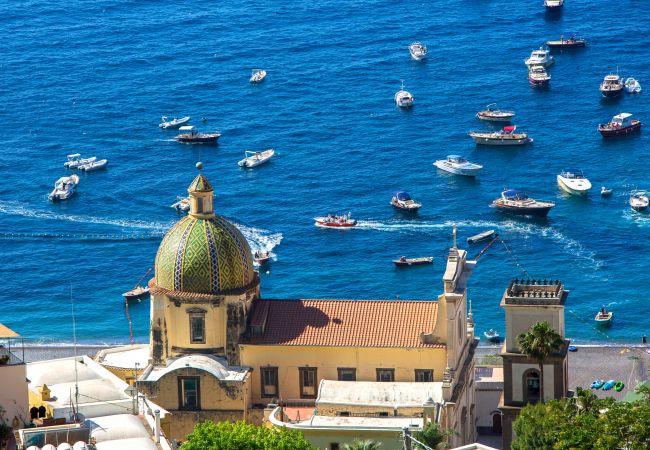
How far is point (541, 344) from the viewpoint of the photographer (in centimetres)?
12425

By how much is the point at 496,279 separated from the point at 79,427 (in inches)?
3871

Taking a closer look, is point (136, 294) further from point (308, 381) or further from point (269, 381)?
point (308, 381)

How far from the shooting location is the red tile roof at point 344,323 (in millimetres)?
127938

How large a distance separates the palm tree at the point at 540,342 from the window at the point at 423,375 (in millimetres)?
6441

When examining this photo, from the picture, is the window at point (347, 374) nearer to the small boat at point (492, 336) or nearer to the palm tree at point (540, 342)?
the palm tree at point (540, 342)

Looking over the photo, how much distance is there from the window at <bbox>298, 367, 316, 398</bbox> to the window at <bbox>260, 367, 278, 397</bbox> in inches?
66.5

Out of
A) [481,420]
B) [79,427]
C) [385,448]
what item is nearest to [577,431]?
[385,448]

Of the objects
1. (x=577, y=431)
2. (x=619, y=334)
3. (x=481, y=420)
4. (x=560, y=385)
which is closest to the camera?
(x=577, y=431)

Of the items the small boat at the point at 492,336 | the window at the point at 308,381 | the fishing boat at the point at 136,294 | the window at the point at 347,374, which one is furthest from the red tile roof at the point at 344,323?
the fishing boat at the point at 136,294

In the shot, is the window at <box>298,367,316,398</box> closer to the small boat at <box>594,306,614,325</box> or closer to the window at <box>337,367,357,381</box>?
the window at <box>337,367,357,381</box>

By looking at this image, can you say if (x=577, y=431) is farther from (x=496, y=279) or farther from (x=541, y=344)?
(x=496, y=279)

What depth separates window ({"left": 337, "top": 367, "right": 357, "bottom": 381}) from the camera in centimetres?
12838

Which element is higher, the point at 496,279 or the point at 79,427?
the point at 496,279

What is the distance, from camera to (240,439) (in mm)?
108000
